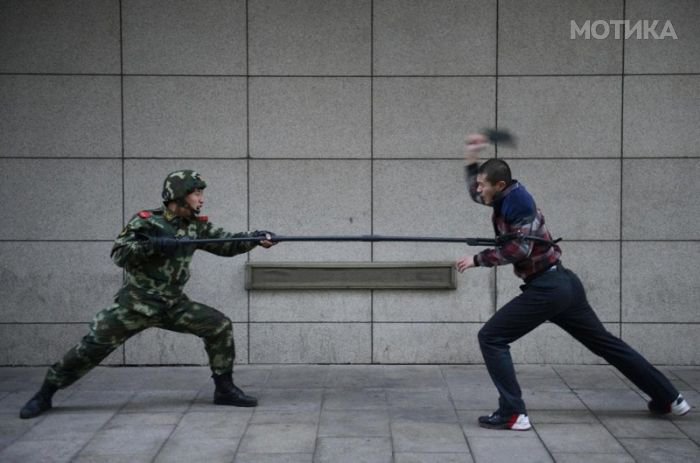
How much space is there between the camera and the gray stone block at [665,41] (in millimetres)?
7414

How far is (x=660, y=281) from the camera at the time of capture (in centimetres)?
753

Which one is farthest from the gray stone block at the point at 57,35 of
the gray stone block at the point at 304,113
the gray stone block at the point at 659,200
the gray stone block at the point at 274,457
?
the gray stone block at the point at 659,200

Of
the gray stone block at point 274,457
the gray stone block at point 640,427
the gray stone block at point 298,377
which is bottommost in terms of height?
the gray stone block at point 274,457

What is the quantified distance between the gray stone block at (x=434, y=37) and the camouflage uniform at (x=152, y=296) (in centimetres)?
235

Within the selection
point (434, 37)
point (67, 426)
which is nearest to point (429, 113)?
point (434, 37)

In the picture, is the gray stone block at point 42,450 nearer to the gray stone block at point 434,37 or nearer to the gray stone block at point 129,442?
the gray stone block at point 129,442

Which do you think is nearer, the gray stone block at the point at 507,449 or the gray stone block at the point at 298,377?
Result: the gray stone block at the point at 507,449

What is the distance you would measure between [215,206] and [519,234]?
121 inches

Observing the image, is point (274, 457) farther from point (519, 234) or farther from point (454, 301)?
point (454, 301)

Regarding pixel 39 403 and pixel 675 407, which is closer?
pixel 675 407

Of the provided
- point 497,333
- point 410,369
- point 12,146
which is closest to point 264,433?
point 497,333

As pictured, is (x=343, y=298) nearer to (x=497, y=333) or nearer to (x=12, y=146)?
(x=497, y=333)

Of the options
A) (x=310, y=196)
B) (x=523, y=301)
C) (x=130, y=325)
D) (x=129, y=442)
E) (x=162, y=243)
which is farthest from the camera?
(x=310, y=196)

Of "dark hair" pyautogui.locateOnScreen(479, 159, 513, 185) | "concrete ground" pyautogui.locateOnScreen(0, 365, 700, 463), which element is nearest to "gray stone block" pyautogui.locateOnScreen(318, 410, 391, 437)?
"concrete ground" pyautogui.locateOnScreen(0, 365, 700, 463)
